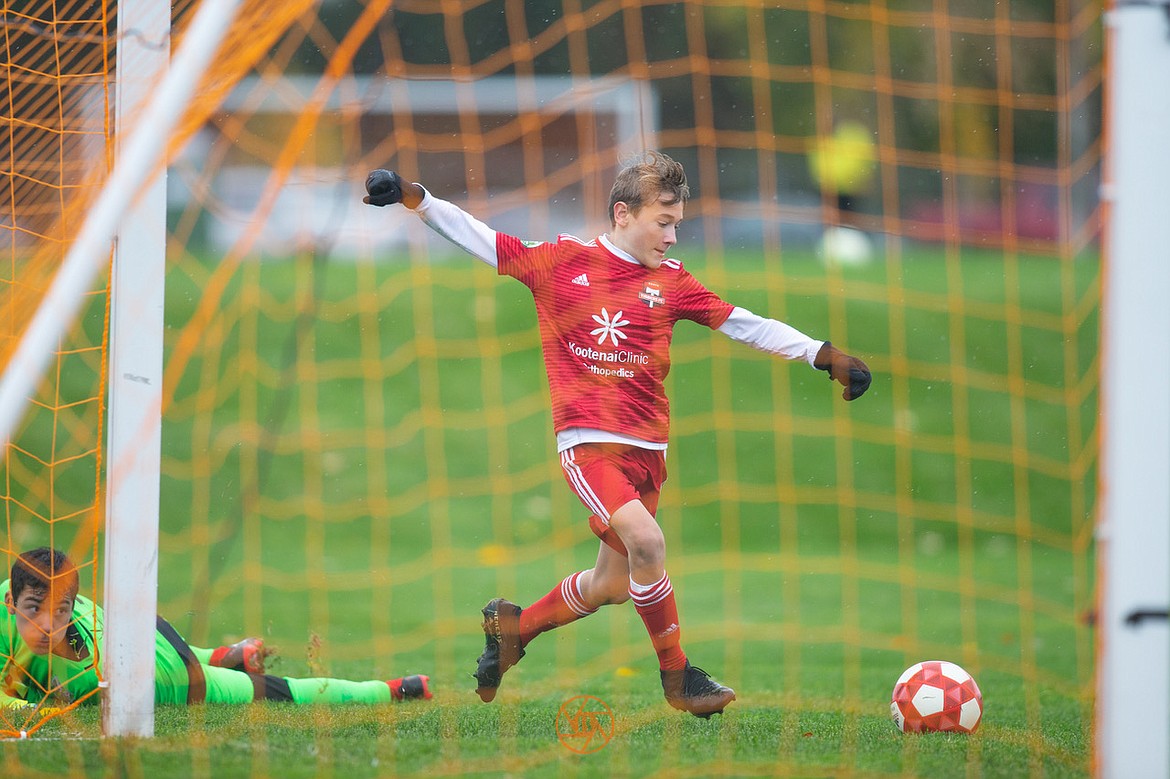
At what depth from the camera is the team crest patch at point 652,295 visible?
14.6 feet

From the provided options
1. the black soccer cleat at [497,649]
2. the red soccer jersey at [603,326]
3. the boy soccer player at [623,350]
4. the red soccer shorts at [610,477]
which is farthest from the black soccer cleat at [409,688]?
the red soccer jersey at [603,326]

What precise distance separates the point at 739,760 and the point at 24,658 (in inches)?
103

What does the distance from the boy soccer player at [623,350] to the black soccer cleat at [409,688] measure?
2.29ft

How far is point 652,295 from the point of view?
4.45 meters

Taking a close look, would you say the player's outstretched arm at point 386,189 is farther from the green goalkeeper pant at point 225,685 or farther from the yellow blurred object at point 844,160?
the yellow blurred object at point 844,160

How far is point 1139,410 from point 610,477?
174cm

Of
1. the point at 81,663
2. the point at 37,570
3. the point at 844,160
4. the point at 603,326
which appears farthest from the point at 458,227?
the point at 844,160

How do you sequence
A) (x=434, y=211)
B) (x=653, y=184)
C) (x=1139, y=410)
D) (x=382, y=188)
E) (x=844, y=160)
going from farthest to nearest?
(x=844, y=160), (x=653, y=184), (x=434, y=211), (x=382, y=188), (x=1139, y=410)

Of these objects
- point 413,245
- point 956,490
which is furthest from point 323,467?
point 956,490

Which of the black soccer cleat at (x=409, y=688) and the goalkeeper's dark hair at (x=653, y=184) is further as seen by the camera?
the black soccer cleat at (x=409, y=688)

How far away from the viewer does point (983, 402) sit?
12141 mm

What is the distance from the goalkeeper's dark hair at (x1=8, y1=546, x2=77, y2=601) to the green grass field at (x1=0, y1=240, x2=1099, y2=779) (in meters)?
0.49

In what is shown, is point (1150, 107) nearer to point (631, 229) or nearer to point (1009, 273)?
point (631, 229)

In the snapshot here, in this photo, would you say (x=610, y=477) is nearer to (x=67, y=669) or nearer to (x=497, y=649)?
(x=497, y=649)
